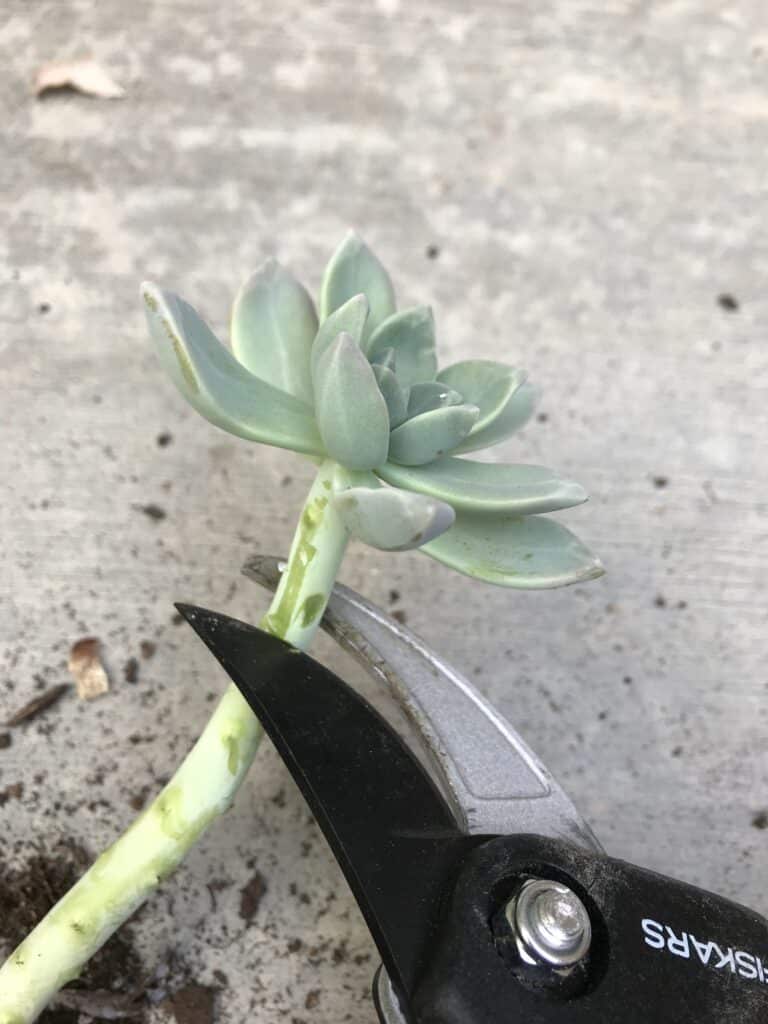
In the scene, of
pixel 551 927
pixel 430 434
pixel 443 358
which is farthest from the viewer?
pixel 443 358

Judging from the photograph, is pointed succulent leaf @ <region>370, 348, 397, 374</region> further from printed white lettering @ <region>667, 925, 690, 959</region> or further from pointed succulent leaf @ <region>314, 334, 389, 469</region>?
printed white lettering @ <region>667, 925, 690, 959</region>

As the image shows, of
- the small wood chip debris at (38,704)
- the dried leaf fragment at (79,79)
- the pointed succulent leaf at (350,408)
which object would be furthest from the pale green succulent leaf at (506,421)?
the dried leaf fragment at (79,79)

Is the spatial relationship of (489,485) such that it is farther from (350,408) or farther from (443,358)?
(443,358)

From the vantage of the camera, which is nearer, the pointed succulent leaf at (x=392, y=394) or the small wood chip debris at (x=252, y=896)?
the pointed succulent leaf at (x=392, y=394)

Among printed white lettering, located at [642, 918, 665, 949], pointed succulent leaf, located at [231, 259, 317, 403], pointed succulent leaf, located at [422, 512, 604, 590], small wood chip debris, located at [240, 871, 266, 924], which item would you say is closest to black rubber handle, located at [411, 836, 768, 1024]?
printed white lettering, located at [642, 918, 665, 949]

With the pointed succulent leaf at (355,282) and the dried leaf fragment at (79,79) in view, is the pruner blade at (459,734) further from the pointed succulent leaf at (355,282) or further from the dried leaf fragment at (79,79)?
the dried leaf fragment at (79,79)

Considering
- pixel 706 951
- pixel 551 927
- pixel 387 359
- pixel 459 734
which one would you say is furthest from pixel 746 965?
pixel 387 359
